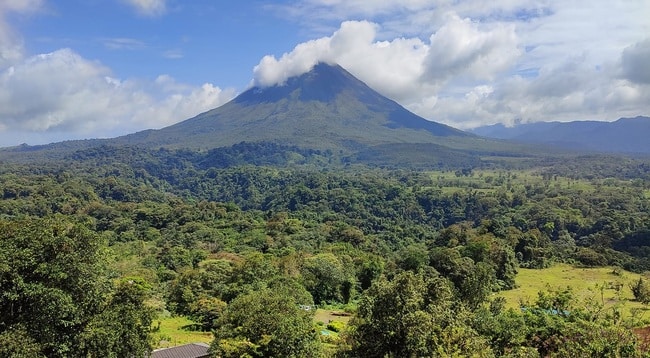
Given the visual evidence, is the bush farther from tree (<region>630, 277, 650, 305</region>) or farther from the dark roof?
tree (<region>630, 277, 650, 305</region>)

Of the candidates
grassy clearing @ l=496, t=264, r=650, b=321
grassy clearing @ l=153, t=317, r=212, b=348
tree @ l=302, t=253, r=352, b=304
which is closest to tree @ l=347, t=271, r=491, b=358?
grassy clearing @ l=153, t=317, r=212, b=348

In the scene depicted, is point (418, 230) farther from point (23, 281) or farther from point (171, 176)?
point (171, 176)

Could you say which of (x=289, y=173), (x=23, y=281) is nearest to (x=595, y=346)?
(x=23, y=281)

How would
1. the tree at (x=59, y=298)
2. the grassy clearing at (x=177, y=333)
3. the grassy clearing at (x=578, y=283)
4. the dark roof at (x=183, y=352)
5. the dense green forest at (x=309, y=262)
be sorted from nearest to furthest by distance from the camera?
the tree at (x=59, y=298)
the dense green forest at (x=309, y=262)
the dark roof at (x=183, y=352)
the grassy clearing at (x=177, y=333)
the grassy clearing at (x=578, y=283)

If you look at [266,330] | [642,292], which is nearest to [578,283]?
[642,292]

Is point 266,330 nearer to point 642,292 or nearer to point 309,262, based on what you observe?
point 309,262

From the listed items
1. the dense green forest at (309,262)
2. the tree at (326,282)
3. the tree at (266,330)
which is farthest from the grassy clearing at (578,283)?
the tree at (266,330)

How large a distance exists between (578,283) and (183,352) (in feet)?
106

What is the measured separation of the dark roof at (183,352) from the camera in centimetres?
1717

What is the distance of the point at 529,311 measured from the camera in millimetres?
20391

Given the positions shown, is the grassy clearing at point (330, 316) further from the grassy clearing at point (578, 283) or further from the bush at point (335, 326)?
the grassy clearing at point (578, 283)

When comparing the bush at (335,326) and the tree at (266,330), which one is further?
the bush at (335,326)

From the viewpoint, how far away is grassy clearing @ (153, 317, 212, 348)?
2025cm

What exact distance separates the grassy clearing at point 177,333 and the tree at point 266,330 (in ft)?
16.5
